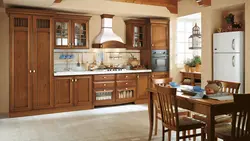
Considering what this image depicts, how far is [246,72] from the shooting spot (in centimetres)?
519

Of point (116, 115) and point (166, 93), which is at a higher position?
point (166, 93)

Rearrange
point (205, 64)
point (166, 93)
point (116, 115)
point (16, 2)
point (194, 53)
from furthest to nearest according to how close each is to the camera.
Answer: point (194, 53) < point (205, 64) < point (116, 115) < point (16, 2) < point (166, 93)

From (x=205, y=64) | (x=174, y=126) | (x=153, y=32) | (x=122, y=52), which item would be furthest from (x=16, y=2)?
(x=205, y=64)

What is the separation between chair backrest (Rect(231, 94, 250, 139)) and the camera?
8.65ft

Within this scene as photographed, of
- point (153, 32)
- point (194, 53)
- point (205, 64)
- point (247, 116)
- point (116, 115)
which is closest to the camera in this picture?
Answer: point (247, 116)

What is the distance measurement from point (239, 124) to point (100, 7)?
14.6 feet

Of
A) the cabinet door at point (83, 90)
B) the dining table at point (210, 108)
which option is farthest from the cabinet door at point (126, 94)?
the dining table at point (210, 108)

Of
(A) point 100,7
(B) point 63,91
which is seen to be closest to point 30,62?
(B) point 63,91

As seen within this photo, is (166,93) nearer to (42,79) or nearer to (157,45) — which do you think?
(42,79)

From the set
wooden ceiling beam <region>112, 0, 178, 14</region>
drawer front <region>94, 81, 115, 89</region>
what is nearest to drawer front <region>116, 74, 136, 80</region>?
drawer front <region>94, 81, 115, 89</region>

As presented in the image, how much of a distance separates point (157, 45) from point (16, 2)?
12.1 feet

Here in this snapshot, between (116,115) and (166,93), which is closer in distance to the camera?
(166,93)

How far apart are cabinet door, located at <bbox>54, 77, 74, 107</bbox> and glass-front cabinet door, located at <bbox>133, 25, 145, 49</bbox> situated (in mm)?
2177

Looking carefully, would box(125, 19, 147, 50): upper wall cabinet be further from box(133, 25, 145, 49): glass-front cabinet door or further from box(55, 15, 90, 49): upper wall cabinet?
box(55, 15, 90, 49): upper wall cabinet
